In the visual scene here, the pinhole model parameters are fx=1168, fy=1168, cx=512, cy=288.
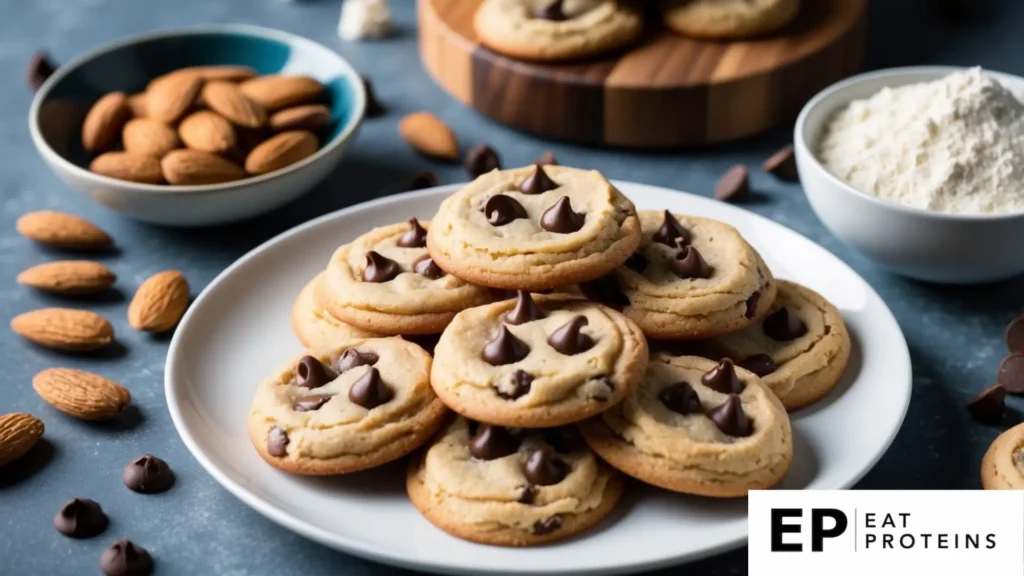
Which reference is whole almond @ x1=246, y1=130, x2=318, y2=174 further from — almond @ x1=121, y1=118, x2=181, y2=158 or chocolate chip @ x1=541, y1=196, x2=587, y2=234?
chocolate chip @ x1=541, y1=196, x2=587, y2=234

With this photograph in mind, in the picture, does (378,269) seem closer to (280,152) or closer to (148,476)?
(148,476)

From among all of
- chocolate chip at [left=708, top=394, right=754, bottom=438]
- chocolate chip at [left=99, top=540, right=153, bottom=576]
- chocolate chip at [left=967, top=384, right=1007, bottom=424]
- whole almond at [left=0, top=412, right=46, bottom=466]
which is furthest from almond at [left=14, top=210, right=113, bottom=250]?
chocolate chip at [left=967, top=384, right=1007, bottom=424]

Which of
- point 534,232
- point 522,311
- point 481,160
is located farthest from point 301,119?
point 522,311

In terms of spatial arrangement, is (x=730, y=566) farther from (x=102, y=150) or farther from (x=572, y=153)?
(x=102, y=150)

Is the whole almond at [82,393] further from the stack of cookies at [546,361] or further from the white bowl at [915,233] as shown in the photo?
the white bowl at [915,233]

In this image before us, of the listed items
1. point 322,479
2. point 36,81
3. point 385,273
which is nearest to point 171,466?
point 322,479
